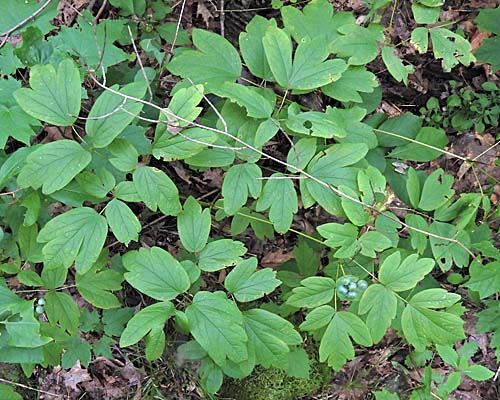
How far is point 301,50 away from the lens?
7.13ft

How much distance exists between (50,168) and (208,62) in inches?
33.7

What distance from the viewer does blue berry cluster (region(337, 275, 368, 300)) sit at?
206cm

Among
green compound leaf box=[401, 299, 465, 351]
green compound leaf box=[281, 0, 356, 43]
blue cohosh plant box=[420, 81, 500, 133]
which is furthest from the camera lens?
blue cohosh plant box=[420, 81, 500, 133]

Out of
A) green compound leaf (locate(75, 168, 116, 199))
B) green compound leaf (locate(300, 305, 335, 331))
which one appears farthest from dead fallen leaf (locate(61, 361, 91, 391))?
green compound leaf (locate(300, 305, 335, 331))

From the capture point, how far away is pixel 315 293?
2.16m

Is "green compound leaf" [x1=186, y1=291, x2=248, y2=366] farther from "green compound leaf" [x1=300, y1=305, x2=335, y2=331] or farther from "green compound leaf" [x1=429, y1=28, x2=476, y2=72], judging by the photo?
"green compound leaf" [x1=429, y1=28, x2=476, y2=72]

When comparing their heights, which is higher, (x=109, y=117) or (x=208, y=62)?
(x=109, y=117)

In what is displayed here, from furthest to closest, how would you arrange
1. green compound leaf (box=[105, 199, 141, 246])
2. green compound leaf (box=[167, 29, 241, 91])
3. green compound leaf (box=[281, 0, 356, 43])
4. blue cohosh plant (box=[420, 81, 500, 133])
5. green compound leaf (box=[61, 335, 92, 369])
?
1. blue cohosh plant (box=[420, 81, 500, 133])
2. green compound leaf (box=[61, 335, 92, 369])
3. green compound leaf (box=[281, 0, 356, 43])
4. green compound leaf (box=[167, 29, 241, 91])
5. green compound leaf (box=[105, 199, 141, 246])

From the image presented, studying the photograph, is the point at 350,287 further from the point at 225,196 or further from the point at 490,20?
the point at 490,20

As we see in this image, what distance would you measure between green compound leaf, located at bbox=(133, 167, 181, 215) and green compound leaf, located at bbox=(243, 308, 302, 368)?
640 mm

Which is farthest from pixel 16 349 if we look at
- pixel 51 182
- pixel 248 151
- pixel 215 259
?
pixel 248 151

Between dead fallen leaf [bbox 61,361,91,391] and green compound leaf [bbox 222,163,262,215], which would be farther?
dead fallen leaf [bbox 61,361,91,391]

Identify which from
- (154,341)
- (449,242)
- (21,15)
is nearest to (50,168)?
(154,341)

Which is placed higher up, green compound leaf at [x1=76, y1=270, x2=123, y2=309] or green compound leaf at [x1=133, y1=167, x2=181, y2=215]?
green compound leaf at [x1=133, y1=167, x2=181, y2=215]
